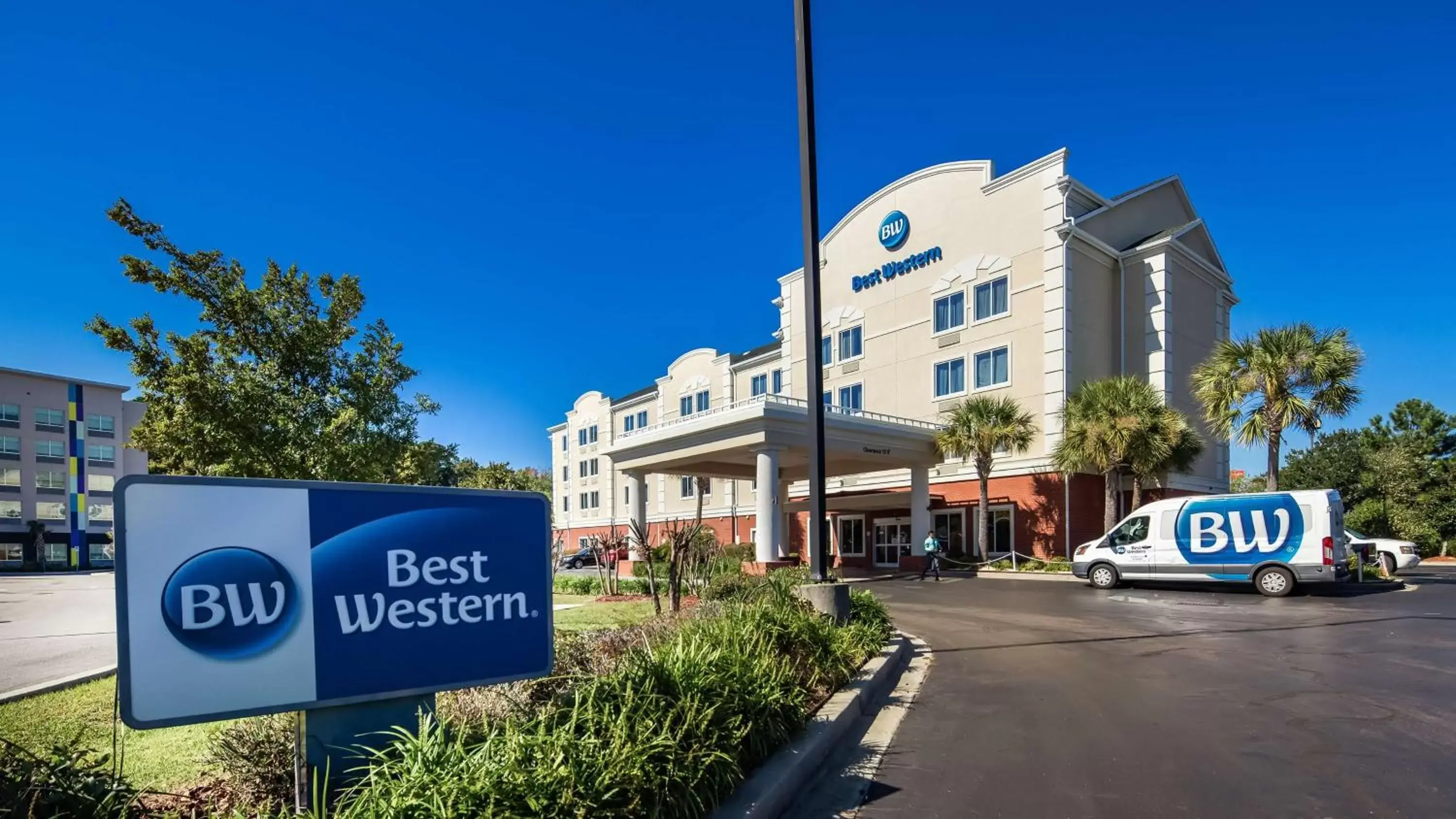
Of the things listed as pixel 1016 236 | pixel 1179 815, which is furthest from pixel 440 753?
pixel 1016 236

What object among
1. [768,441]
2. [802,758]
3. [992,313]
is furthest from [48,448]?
[802,758]

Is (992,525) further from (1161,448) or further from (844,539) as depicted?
(844,539)

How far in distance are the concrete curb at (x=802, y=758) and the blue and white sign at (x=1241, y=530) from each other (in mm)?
13109

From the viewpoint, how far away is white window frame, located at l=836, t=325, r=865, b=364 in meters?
35.8

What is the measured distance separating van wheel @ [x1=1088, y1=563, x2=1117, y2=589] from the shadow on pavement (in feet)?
21.2

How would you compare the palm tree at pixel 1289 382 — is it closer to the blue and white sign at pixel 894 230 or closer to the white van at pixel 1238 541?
the white van at pixel 1238 541

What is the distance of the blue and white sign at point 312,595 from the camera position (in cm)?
311

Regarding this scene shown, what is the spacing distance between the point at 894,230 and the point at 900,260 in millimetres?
1466

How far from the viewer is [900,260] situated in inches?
1340

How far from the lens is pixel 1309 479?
150 ft

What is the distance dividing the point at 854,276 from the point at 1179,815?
3341cm

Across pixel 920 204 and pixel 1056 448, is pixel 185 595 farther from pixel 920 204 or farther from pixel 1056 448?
pixel 920 204

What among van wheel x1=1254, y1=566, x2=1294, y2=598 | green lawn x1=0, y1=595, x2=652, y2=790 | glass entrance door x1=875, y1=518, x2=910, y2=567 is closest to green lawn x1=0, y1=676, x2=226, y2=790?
green lawn x1=0, y1=595, x2=652, y2=790

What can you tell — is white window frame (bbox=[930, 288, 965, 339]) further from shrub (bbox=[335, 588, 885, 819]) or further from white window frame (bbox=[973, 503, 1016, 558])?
shrub (bbox=[335, 588, 885, 819])
